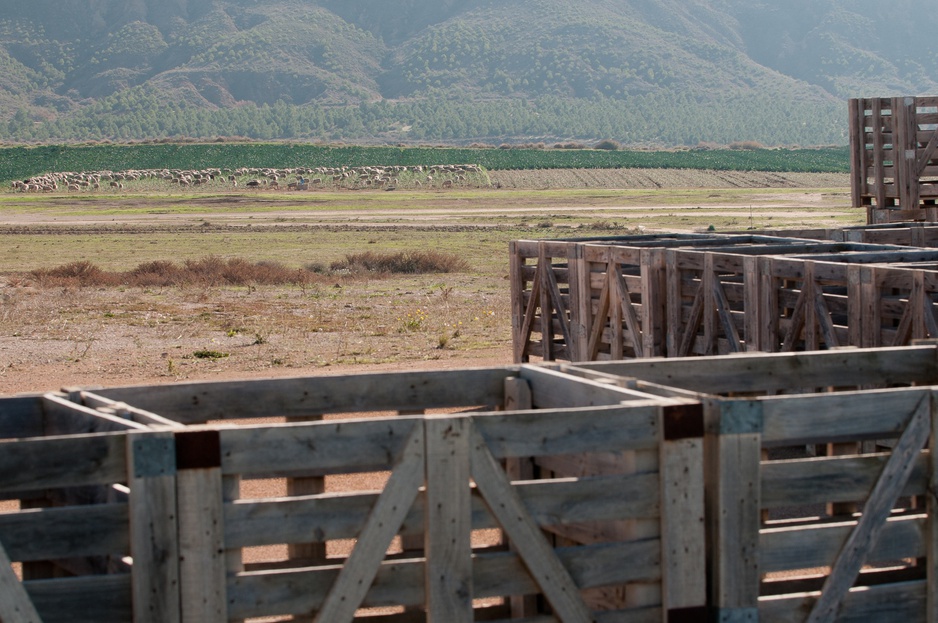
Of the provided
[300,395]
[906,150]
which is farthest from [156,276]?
[300,395]

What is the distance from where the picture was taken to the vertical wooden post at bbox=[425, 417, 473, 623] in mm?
5227

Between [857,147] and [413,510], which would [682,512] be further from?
[857,147]

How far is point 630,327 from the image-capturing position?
14641 millimetres

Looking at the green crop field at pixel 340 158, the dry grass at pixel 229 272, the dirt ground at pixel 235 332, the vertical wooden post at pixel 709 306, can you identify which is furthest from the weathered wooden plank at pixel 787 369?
the green crop field at pixel 340 158

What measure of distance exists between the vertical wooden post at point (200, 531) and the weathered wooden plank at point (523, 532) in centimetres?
99

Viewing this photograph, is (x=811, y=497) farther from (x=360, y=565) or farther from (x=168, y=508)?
(x=168, y=508)

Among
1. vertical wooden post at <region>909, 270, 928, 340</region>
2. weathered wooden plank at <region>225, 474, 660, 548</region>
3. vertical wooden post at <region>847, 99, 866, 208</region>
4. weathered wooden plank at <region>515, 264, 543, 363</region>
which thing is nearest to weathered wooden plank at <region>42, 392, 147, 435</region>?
weathered wooden plank at <region>225, 474, 660, 548</region>

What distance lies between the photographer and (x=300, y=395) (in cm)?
653

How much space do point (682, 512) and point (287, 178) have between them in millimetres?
114956

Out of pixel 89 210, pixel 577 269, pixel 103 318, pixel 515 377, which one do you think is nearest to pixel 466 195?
pixel 89 210

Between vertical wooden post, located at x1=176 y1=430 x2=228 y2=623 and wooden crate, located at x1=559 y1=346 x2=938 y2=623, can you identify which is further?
wooden crate, located at x1=559 y1=346 x2=938 y2=623

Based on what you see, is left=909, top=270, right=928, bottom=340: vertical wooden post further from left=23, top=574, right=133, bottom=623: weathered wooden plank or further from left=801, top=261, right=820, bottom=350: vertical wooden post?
left=23, top=574, right=133, bottom=623: weathered wooden plank

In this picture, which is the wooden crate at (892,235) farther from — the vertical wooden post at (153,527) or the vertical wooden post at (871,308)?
the vertical wooden post at (153,527)

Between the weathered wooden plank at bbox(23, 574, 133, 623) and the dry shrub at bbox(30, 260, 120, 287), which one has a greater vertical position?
the weathered wooden plank at bbox(23, 574, 133, 623)
